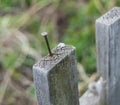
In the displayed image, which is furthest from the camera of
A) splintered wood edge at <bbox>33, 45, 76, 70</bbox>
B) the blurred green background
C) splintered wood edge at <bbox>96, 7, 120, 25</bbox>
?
the blurred green background

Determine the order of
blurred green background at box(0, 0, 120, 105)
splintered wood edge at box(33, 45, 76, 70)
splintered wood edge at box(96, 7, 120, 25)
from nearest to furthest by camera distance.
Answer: splintered wood edge at box(33, 45, 76, 70)
splintered wood edge at box(96, 7, 120, 25)
blurred green background at box(0, 0, 120, 105)

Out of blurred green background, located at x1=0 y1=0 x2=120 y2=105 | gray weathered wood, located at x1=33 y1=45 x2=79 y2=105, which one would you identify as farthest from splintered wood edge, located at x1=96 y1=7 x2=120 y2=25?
blurred green background, located at x1=0 y1=0 x2=120 y2=105

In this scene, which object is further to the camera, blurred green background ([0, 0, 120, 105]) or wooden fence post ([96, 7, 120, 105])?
blurred green background ([0, 0, 120, 105])

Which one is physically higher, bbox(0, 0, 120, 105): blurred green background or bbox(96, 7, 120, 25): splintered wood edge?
bbox(96, 7, 120, 25): splintered wood edge

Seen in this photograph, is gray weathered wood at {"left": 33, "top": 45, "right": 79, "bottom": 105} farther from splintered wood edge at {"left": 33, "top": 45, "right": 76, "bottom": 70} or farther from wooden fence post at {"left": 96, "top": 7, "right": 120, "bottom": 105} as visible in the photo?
wooden fence post at {"left": 96, "top": 7, "right": 120, "bottom": 105}

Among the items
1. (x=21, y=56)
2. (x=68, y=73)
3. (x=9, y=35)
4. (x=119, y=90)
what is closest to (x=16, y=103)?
(x=21, y=56)

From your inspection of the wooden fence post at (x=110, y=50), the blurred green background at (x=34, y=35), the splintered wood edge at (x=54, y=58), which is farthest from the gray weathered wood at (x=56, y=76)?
the blurred green background at (x=34, y=35)

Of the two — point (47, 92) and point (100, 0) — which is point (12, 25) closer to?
point (100, 0)

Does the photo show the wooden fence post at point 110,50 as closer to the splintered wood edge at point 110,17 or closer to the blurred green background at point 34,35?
the splintered wood edge at point 110,17
